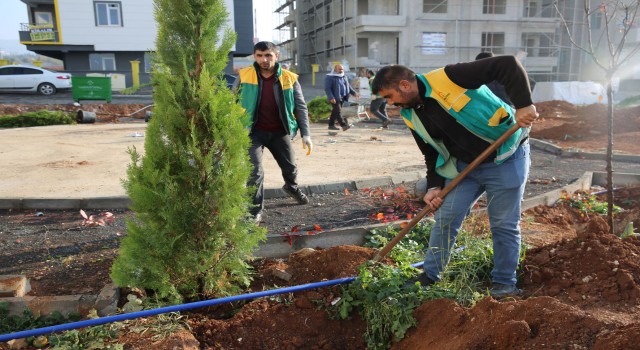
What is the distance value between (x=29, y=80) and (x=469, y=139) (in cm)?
2853

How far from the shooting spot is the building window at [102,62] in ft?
117

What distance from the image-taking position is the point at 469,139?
3396 millimetres

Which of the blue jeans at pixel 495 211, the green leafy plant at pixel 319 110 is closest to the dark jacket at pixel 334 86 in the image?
the green leafy plant at pixel 319 110

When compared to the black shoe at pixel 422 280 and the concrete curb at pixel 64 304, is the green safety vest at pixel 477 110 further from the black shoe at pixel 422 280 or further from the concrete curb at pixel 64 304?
the concrete curb at pixel 64 304

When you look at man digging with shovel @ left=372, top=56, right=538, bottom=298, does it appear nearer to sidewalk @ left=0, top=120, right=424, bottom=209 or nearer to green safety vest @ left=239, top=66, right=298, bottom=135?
green safety vest @ left=239, top=66, right=298, bottom=135

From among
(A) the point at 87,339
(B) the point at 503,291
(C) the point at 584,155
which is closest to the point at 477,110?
(B) the point at 503,291

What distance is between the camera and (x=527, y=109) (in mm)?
3090

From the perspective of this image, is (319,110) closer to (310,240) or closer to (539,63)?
(310,240)

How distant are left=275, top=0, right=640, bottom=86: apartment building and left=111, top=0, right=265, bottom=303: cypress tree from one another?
32.0 metres

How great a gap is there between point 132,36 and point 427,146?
117ft

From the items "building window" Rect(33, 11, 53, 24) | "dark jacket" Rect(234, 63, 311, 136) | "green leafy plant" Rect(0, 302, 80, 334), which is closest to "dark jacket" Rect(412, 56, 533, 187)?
"dark jacket" Rect(234, 63, 311, 136)

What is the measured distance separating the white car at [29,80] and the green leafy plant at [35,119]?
39.6 feet

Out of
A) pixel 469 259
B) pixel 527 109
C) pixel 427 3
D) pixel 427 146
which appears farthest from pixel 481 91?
pixel 427 3

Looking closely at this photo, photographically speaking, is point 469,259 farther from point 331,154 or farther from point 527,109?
point 331,154
